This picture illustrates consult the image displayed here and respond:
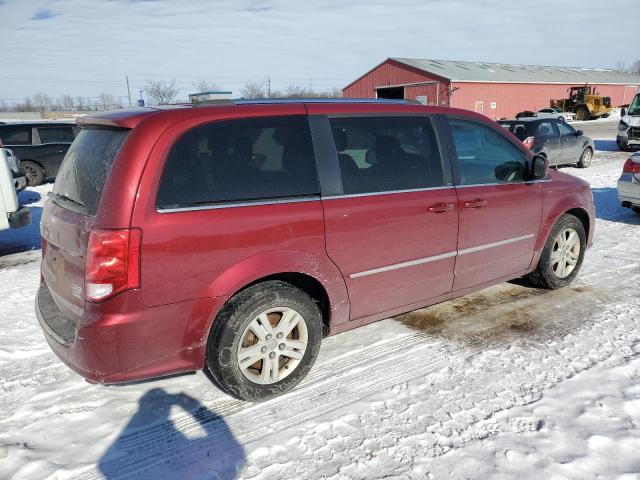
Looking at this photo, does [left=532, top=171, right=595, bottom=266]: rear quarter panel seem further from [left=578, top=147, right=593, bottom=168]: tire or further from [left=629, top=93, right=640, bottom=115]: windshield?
[left=629, top=93, right=640, bottom=115]: windshield

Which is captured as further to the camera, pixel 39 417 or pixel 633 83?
pixel 633 83

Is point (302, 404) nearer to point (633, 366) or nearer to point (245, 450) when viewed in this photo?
point (245, 450)

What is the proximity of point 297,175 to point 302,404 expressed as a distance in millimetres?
1491

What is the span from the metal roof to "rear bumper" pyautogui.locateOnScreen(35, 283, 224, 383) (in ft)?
122

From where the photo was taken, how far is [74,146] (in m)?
3.34

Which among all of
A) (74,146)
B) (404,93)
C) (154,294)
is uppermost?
(404,93)

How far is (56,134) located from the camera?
13.5m

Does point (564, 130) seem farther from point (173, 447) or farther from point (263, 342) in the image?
point (173, 447)

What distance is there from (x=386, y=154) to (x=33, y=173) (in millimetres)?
12288

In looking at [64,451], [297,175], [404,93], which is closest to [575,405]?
[297,175]

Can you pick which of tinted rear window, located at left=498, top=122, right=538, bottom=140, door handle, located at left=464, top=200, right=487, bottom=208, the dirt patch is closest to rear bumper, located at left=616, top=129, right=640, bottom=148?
tinted rear window, located at left=498, top=122, right=538, bottom=140

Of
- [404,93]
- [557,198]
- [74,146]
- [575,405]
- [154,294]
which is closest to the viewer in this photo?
[154,294]

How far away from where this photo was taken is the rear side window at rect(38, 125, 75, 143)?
43.4ft

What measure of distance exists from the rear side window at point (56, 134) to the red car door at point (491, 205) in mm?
12289
